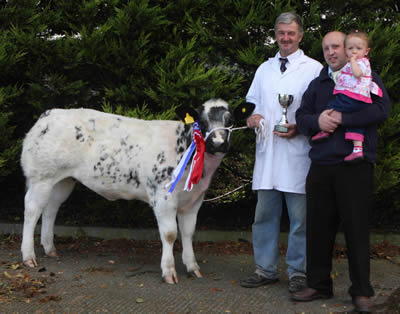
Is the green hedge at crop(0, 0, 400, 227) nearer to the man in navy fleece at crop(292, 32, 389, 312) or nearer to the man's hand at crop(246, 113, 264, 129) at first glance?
the man's hand at crop(246, 113, 264, 129)

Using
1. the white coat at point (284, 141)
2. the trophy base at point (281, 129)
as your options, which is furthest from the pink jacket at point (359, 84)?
the white coat at point (284, 141)

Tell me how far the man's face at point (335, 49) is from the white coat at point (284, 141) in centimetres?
56

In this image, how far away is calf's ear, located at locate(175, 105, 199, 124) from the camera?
496cm

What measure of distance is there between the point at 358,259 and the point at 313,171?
80 cm

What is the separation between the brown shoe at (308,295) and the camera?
4.59 metres

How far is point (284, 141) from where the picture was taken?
16.2 ft

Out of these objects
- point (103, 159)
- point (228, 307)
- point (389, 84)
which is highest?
point (389, 84)

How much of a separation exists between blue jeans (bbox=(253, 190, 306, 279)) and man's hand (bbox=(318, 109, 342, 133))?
0.84 m

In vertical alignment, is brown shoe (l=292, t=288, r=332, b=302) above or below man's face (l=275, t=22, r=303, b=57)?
below

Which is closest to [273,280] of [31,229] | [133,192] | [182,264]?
[182,264]

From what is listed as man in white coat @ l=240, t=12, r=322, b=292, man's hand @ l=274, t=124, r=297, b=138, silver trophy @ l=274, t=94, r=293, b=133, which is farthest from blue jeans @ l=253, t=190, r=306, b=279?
silver trophy @ l=274, t=94, r=293, b=133

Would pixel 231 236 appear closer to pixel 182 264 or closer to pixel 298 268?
pixel 182 264

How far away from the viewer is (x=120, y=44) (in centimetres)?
656

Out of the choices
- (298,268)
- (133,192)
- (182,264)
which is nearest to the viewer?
(298,268)
